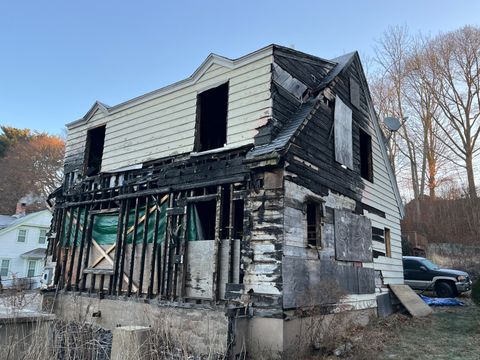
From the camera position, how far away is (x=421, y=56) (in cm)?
2755

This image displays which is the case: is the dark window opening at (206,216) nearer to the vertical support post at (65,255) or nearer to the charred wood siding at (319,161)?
the charred wood siding at (319,161)

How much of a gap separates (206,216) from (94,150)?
623 centimetres

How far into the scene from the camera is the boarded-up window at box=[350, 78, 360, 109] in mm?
11078

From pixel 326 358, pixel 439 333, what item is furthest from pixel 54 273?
pixel 439 333

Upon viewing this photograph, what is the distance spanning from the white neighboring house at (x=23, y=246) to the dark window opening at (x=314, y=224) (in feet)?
82.8

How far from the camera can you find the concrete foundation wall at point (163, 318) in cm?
684

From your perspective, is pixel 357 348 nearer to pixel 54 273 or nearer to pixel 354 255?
pixel 354 255

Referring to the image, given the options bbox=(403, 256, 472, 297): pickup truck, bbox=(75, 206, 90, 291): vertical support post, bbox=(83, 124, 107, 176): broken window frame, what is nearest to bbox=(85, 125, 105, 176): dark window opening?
bbox=(83, 124, 107, 176): broken window frame

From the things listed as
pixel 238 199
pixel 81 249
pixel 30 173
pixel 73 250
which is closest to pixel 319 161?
pixel 238 199

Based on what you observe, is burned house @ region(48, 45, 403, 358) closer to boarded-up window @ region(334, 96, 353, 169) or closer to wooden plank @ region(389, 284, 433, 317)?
boarded-up window @ region(334, 96, 353, 169)

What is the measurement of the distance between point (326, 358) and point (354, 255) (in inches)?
133

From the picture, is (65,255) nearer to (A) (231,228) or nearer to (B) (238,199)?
(A) (231,228)

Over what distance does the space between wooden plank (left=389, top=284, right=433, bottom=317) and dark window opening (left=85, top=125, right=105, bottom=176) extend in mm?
10799

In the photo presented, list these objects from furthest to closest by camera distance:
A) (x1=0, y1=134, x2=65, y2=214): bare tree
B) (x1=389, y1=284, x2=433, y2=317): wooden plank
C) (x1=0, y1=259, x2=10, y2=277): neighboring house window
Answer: (x1=0, y1=134, x2=65, y2=214): bare tree → (x1=0, y1=259, x2=10, y2=277): neighboring house window → (x1=389, y1=284, x2=433, y2=317): wooden plank
